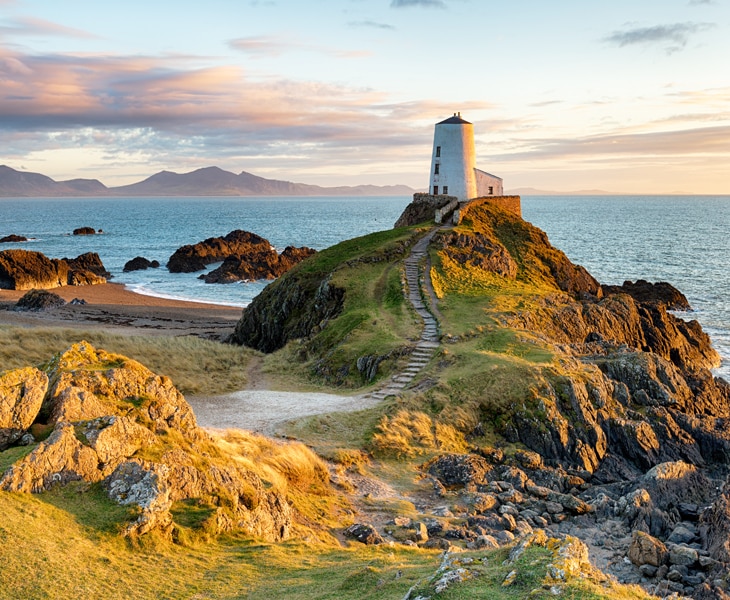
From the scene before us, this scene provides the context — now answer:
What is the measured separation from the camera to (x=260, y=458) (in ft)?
78.9

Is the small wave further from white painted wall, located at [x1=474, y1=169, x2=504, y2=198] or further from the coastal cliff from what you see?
white painted wall, located at [x1=474, y1=169, x2=504, y2=198]

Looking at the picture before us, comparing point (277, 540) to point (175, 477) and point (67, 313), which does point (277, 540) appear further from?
point (67, 313)

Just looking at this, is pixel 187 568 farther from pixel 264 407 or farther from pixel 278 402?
pixel 278 402

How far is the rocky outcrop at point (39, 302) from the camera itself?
7438 centimetres

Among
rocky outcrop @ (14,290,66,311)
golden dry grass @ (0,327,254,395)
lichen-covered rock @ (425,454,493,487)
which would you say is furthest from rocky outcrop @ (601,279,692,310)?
rocky outcrop @ (14,290,66,311)

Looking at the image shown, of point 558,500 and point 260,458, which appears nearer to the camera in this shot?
point 260,458

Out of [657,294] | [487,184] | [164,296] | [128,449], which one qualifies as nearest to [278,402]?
[128,449]

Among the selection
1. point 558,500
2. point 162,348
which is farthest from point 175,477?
point 162,348

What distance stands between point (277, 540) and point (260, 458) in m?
5.33

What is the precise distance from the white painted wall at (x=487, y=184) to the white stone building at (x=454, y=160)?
2.52 ft

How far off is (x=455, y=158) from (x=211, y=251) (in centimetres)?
6278

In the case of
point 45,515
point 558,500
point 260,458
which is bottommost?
point 558,500

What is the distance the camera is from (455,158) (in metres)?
70.6

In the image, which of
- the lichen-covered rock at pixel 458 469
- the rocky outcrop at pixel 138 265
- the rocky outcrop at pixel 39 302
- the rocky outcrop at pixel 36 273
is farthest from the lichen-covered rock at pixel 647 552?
the rocky outcrop at pixel 138 265
